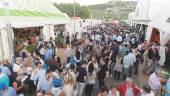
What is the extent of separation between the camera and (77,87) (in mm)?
11398

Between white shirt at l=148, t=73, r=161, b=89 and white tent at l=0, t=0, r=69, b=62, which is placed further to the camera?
white tent at l=0, t=0, r=69, b=62

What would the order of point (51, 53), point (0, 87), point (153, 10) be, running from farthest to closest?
point (153, 10), point (51, 53), point (0, 87)

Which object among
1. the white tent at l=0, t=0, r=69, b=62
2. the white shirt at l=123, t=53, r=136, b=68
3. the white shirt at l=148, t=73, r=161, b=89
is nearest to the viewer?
the white shirt at l=148, t=73, r=161, b=89

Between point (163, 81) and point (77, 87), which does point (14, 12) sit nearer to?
point (77, 87)

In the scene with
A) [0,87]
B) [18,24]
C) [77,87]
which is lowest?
[77,87]

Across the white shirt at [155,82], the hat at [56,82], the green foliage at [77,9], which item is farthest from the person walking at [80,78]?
the green foliage at [77,9]

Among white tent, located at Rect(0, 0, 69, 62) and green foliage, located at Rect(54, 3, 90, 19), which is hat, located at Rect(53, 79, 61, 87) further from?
green foliage, located at Rect(54, 3, 90, 19)

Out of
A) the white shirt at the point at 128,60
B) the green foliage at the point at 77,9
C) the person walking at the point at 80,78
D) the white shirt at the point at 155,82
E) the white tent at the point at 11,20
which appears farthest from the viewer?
the green foliage at the point at 77,9

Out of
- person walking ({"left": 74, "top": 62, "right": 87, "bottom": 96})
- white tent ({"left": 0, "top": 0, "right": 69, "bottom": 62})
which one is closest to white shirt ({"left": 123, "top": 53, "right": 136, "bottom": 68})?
person walking ({"left": 74, "top": 62, "right": 87, "bottom": 96})

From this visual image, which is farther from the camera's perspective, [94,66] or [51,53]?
[51,53]

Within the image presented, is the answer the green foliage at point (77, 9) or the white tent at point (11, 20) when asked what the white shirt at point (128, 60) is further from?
the green foliage at point (77, 9)

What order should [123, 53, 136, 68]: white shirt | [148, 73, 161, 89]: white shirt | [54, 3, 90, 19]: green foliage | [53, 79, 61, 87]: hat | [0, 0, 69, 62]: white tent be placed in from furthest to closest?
[54, 3, 90, 19]: green foliage
[123, 53, 136, 68]: white shirt
[0, 0, 69, 62]: white tent
[148, 73, 161, 89]: white shirt
[53, 79, 61, 87]: hat

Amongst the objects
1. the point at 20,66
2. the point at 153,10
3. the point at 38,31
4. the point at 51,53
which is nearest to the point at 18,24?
the point at 51,53

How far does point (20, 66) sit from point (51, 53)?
3503 mm
